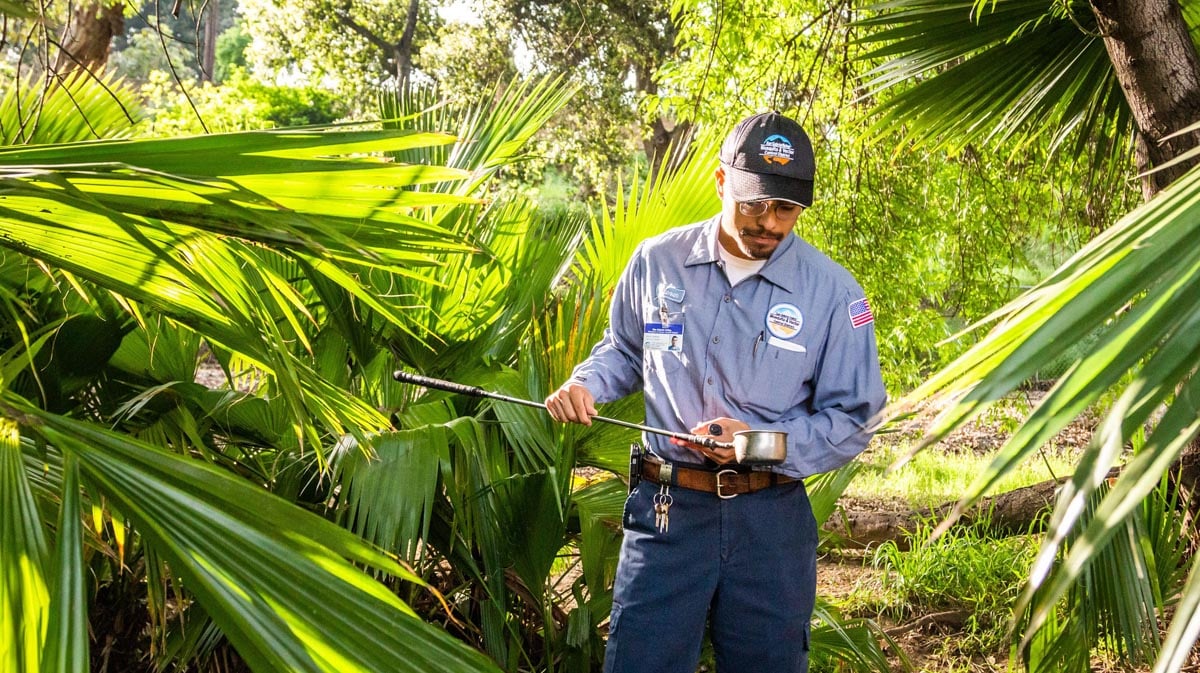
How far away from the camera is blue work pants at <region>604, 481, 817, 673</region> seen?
2.64 meters

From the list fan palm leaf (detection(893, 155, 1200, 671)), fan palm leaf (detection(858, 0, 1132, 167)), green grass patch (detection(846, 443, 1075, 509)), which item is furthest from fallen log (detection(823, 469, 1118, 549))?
fan palm leaf (detection(893, 155, 1200, 671))

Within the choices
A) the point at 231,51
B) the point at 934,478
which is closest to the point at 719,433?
the point at 934,478

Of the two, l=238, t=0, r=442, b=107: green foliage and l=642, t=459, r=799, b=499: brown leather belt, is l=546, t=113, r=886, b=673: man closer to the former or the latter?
l=642, t=459, r=799, b=499: brown leather belt

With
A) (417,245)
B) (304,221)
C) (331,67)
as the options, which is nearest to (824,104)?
(417,245)

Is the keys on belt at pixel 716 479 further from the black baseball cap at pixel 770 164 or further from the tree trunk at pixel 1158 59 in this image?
the tree trunk at pixel 1158 59

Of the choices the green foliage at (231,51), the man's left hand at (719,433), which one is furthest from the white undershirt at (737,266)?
the green foliage at (231,51)

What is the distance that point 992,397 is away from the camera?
790 mm

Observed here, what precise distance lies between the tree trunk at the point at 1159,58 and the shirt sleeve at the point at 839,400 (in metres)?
1.29

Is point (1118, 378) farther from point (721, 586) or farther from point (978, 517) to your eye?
point (978, 517)

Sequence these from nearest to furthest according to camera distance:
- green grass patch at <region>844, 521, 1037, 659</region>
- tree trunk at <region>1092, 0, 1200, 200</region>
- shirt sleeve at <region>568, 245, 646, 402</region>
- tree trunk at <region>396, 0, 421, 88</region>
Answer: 1. shirt sleeve at <region>568, 245, 646, 402</region>
2. tree trunk at <region>1092, 0, 1200, 200</region>
3. green grass patch at <region>844, 521, 1037, 659</region>
4. tree trunk at <region>396, 0, 421, 88</region>

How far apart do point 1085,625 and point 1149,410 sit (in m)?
2.54

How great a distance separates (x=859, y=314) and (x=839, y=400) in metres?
0.21

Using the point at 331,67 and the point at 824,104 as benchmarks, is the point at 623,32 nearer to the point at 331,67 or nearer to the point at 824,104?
the point at 331,67

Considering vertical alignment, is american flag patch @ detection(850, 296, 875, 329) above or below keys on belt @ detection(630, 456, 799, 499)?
above
